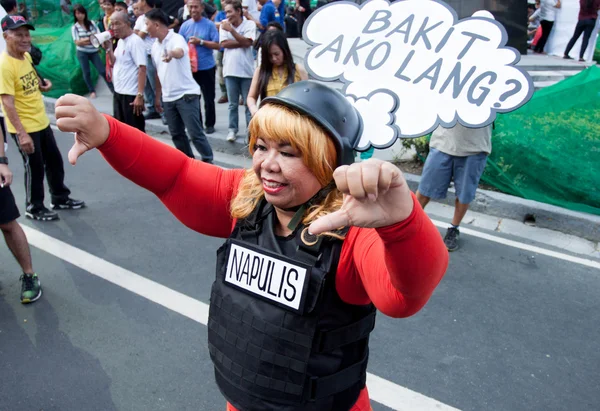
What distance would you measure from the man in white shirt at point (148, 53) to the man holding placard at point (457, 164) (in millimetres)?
5017

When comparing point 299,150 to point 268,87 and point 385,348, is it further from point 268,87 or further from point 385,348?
point 268,87

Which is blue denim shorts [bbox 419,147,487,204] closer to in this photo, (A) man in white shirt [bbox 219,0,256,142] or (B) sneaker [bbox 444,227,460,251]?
(B) sneaker [bbox 444,227,460,251]

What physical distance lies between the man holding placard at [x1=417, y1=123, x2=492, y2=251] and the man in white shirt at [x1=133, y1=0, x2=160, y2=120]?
198 inches

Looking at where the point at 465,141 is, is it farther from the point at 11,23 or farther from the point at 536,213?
the point at 11,23

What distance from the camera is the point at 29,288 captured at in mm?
3824

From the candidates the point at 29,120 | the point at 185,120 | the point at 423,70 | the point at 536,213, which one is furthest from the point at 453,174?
the point at 29,120

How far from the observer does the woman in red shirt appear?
1.52 meters

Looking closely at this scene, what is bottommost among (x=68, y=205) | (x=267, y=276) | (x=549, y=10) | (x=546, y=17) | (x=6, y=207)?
(x=68, y=205)

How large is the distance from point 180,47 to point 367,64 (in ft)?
16.4

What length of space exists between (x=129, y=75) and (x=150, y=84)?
93.3 inches

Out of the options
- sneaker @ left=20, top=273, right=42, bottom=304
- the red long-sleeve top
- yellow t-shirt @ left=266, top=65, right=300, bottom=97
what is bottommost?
sneaker @ left=20, top=273, right=42, bottom=304

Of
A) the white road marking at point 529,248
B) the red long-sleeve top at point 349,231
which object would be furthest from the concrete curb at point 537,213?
the red long-sleeve top at point 349,231

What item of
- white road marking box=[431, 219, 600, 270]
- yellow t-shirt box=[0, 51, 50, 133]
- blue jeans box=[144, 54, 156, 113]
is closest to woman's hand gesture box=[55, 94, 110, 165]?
yellow t-shirt box=[0, 51, 50, 133]

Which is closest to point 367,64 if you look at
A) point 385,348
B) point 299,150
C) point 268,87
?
point 299,150
